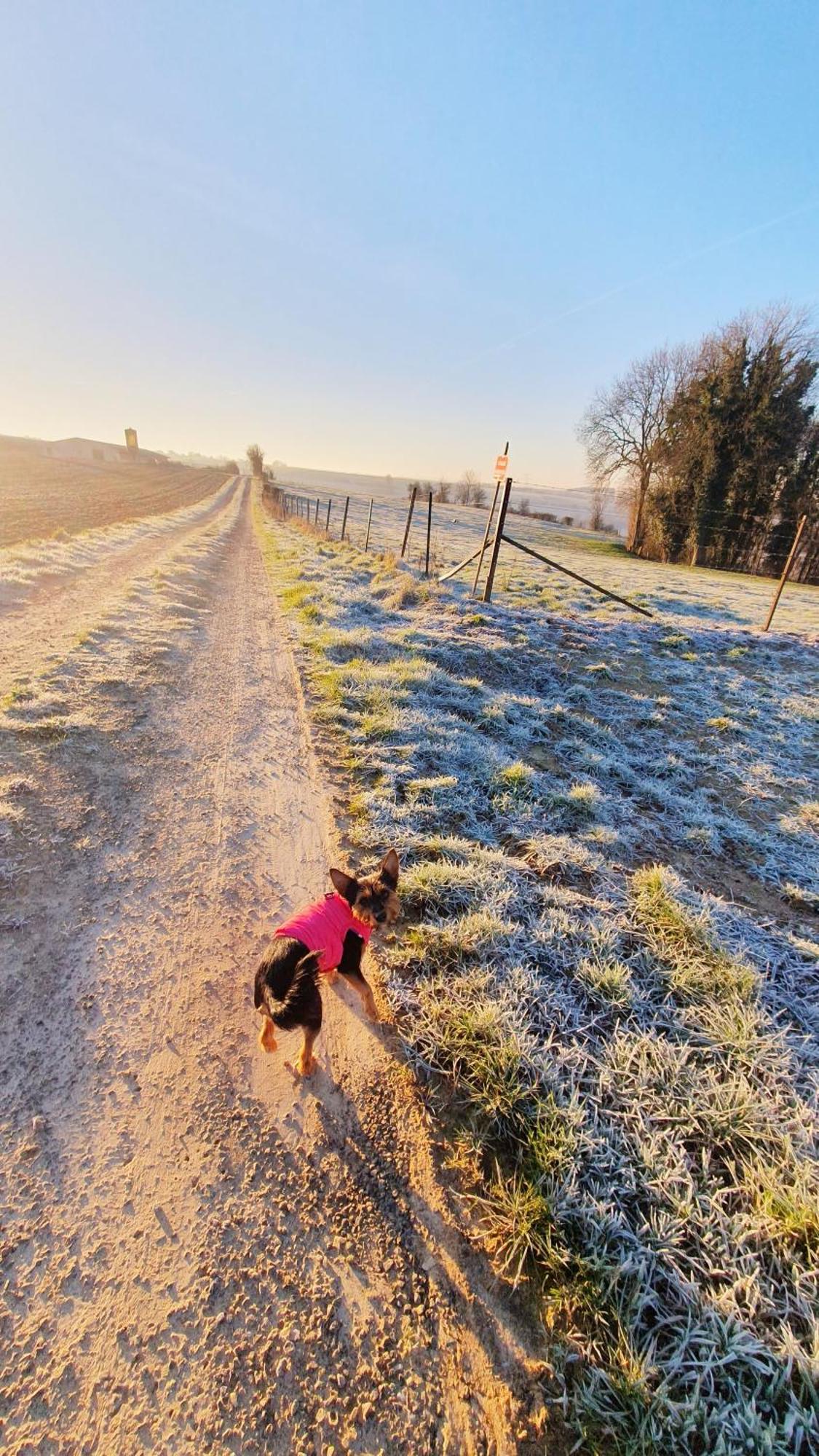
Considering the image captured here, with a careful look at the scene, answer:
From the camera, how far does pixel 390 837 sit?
3982mm

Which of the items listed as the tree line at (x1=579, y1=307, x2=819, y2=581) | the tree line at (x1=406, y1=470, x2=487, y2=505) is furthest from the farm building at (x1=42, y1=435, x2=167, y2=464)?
the tree line at (x1=579, y1=307, x2=819, y2=581)

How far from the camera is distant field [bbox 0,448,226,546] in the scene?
1953cm

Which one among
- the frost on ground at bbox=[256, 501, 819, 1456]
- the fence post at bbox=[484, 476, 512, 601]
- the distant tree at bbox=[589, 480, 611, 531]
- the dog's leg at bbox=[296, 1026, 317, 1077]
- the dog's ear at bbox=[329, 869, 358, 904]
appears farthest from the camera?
the distant tree at bbox=[589, 480, 611, 531]

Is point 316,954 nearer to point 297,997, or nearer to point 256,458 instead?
point 297,997

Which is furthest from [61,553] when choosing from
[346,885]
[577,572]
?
[577,572]

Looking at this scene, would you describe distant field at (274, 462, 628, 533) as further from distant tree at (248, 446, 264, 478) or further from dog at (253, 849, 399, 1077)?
A: dog at (253, 849, 399, 1077)

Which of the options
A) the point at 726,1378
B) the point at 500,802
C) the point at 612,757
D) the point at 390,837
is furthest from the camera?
the point at 612,757

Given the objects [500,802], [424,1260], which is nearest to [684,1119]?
[424,1260]

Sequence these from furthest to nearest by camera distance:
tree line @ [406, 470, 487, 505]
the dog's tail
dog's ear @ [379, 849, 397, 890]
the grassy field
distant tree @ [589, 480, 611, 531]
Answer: tree line @ [406, 470, 487, 505]
distant tree @ [589, 480, 611, 531]
the grassy field
dog's ear @ [379, 849, 397, 890]
the dog's tail

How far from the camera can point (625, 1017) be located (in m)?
2.77

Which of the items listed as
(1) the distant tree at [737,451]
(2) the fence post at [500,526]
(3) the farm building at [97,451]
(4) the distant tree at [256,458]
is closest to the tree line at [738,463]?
(1) the distant tree at [737,451]

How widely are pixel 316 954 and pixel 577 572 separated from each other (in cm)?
1931

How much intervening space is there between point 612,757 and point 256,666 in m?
4.92

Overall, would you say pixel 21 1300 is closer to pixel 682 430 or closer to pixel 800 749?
pixel 800 749
